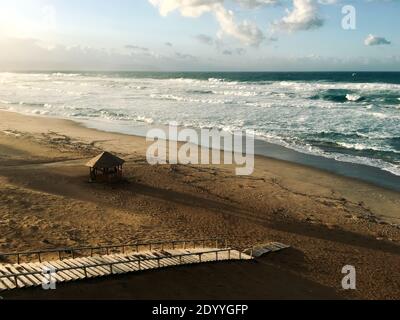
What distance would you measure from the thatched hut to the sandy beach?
2.10 feet

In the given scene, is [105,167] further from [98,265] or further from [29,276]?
[29,276]

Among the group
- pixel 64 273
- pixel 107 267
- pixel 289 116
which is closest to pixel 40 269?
pixel 64 273

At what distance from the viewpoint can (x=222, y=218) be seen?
715 inches

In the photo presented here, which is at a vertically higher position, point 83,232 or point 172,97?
point 172,97

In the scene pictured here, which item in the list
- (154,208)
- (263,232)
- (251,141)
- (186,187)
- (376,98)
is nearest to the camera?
(263,232)

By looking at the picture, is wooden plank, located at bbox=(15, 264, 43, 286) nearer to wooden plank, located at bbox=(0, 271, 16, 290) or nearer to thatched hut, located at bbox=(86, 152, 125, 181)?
wooden plank, located at bbox=(0, 271, 16, 290)

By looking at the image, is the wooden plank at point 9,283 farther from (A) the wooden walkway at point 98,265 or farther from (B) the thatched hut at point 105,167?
(B) the thatched hut at point 105,167

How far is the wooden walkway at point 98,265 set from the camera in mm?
10541

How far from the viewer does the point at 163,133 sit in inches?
1384

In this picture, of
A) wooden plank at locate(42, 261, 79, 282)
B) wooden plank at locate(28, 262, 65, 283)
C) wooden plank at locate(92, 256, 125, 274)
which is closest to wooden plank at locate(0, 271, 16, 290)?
wooden plank at locate(28, 262, 65, 283)

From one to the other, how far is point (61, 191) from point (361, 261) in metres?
13.3

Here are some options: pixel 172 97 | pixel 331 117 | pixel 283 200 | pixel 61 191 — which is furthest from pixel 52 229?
pixel 172 97

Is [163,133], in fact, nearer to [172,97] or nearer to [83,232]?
[83,232]

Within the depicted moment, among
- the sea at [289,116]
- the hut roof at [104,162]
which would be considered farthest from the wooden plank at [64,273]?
the sea at [289,116]
